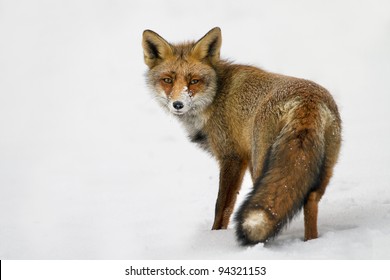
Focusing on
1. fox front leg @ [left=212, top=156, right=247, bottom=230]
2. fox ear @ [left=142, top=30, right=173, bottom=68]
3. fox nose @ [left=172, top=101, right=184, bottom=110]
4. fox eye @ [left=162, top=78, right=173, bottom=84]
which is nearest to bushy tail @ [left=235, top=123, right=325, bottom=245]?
fox front leg @ [left=212, top=156, right=247, bottom=230]

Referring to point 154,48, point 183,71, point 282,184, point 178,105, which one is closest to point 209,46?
point 183,71

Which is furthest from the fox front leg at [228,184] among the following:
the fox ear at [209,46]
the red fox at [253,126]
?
the fox ear at [209,46]

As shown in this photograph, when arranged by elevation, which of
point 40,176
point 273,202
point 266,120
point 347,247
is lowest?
point 40,176

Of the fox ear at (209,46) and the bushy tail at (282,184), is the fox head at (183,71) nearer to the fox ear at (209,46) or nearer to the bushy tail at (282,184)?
the fox ear at (209,46)

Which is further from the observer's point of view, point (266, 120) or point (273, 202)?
point (266, 120)

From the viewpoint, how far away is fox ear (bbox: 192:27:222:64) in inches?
240

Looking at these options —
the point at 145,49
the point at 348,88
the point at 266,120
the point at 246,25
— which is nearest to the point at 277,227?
the point at 266,120

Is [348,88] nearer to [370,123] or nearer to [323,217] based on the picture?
[370,123]

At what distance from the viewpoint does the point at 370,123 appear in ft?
35.3

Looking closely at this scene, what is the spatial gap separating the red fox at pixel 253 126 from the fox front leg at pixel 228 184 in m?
0.01

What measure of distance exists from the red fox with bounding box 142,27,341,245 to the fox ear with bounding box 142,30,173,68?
11 mm

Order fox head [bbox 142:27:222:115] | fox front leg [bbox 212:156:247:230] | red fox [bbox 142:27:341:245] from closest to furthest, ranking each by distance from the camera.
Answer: red fox [bbox 142:27:341:245]
fox front leg [bbox 212:156:247:230]
fox head [bbox 142:27:222:115]

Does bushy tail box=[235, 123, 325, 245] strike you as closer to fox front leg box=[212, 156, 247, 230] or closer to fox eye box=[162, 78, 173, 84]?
fox front leg box=[212, 156, 247, 230]

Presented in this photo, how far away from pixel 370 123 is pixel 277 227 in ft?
23.5
